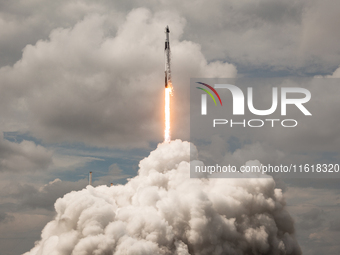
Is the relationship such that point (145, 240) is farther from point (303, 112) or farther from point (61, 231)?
point (303, 112)

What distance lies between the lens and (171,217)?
9188 centimetres

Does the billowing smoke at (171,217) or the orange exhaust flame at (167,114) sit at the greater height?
the orange exhaust flame at (167,114)

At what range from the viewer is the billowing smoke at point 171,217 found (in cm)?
8456

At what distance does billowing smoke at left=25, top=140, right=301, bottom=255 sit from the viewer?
84562 mm

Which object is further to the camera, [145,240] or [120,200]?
[120,200]

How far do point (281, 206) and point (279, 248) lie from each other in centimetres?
1132

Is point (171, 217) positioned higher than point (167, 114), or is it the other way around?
point (167, 114)

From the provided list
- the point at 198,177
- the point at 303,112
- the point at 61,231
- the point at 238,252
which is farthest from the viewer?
the point at 198,177

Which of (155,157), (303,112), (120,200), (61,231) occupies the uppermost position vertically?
(303,112)

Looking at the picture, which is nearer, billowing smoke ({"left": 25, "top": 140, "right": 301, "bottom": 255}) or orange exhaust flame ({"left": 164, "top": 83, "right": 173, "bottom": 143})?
billowing smoke ({"left": 25, "top": 140, "right": 301, "bottom": 255})

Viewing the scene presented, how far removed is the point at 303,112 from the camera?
8269 centimetres

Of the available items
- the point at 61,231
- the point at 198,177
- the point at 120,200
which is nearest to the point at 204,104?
the point at 198,177

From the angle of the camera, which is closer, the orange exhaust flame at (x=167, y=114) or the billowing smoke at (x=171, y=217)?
the billowing smoke at (x=171, y=217)

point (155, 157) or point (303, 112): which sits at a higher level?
point (303, 112)
